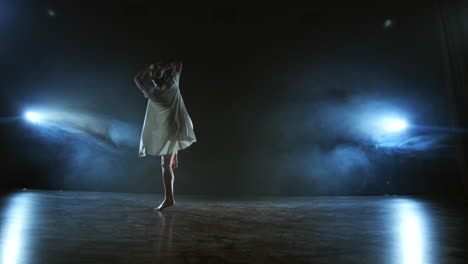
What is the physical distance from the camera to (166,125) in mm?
2902

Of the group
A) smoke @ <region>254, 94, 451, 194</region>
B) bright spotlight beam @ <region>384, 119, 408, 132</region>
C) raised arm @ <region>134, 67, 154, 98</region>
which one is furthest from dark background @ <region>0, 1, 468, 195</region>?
raised arm @ <region>134, 67, 154, 98</region>

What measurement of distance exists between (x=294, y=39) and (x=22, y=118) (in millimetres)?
4244

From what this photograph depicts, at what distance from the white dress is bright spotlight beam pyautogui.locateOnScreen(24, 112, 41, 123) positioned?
119 inches

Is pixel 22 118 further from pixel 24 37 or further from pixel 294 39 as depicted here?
pixel 294 39

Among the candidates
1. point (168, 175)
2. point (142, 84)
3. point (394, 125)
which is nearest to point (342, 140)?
point (394, 125)

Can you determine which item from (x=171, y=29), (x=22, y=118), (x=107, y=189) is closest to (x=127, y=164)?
(x=107, y=189)

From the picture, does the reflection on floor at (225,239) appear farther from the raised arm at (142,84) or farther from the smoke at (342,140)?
the smoke at (342,140)

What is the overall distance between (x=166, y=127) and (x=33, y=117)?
326 centimetres

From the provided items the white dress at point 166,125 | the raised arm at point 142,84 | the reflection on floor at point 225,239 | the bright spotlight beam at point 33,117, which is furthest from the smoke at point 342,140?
the bright spotlight beam at point 33,117

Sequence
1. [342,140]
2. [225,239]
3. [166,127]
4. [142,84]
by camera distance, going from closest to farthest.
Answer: [225,239] → [166,127] → [142,84] → [342,140]

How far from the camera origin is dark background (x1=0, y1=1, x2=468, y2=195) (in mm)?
4938

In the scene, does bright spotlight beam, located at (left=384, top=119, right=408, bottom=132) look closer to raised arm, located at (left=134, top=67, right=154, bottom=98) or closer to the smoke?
the smoke

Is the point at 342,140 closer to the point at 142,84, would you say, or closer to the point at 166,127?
the point at 166,127

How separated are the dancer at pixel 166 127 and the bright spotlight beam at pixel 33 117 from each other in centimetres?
292
